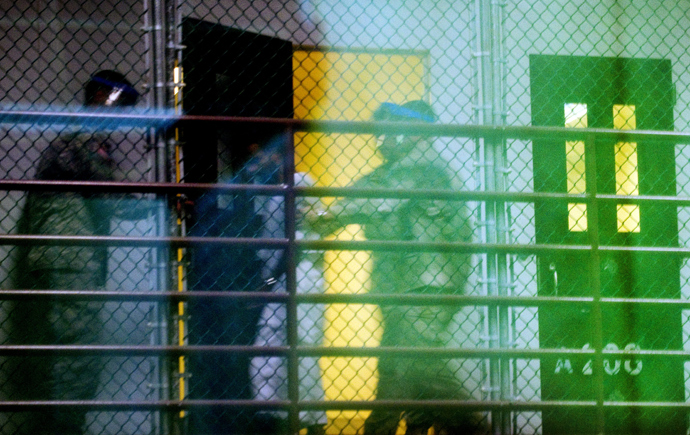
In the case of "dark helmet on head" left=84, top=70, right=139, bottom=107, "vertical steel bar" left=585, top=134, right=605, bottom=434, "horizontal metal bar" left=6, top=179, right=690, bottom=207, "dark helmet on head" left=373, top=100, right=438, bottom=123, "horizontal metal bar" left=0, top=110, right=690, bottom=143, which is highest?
"dark helmet on head" left=84, top=70, right=139, bottom=107

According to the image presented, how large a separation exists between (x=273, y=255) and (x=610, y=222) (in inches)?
96.4

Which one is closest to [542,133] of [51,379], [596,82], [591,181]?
[591,181]

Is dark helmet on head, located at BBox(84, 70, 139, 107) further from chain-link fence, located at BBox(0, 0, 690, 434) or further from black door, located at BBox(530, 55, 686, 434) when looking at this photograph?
black door, located at BBox(530, 55, 686, 434)

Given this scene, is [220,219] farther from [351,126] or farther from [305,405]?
[305,405]

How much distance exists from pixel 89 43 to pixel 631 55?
3765 mm

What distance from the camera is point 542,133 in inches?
109

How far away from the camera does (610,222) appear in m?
3.88

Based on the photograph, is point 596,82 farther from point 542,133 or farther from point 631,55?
point 542,133

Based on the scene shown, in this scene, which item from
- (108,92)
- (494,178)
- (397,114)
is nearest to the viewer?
(494,178)

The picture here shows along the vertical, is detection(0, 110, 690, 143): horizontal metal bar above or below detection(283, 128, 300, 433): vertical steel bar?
above

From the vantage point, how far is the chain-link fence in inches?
103

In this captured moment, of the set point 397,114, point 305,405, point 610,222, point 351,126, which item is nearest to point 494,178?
point 397,114

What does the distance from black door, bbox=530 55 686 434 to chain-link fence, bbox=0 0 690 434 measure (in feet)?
0.08

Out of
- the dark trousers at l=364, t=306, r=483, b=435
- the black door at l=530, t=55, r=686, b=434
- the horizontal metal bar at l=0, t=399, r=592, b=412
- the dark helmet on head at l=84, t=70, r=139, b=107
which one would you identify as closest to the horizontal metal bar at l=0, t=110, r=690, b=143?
the dark helmet on head at l=84, t=70, r=139, b=107
